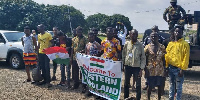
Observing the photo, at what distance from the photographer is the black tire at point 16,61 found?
1039 centimetres

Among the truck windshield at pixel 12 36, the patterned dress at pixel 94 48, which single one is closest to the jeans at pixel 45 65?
the patterned dress at pixel 94 48

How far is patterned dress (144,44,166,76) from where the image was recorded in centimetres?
541

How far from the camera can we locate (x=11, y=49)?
1045cm

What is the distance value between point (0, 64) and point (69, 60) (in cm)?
649

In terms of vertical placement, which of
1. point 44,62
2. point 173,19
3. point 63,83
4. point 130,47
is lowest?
point 63,83

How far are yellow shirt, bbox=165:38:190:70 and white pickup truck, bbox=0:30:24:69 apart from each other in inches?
283

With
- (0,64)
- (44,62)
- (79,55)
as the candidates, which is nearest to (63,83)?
(44,62)

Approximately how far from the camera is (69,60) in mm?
7062

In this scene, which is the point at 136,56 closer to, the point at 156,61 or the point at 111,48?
the point at 156,61

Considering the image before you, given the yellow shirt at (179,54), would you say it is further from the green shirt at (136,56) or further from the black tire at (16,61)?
the black tire at (16,61)

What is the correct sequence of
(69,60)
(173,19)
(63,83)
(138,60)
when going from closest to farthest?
(138,60) → (69,60) → (63,83) → (173,19)

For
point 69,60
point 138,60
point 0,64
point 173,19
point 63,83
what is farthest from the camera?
point 0,64

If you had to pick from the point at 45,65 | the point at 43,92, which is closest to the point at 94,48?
the point at 43,92

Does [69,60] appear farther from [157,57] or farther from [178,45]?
[178,45]
